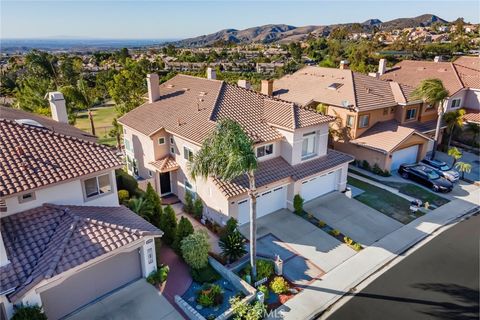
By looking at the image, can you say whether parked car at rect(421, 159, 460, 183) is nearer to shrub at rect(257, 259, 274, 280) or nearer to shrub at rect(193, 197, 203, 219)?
shrub at rect(257, 259, 274, 280)

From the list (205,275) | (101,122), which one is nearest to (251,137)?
(205,275)

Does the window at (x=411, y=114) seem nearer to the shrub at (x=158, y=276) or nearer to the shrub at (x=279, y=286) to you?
the shrub at (x=279, y=286)

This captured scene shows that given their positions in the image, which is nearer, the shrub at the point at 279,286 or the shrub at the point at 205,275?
the shrub at the point at 279,286

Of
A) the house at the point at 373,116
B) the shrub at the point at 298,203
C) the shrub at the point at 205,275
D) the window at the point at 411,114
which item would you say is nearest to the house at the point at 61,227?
the shrub at the point at 205,275

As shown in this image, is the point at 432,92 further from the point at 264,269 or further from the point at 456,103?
the point at 264,269

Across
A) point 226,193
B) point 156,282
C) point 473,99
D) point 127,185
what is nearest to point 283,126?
point 226,193
